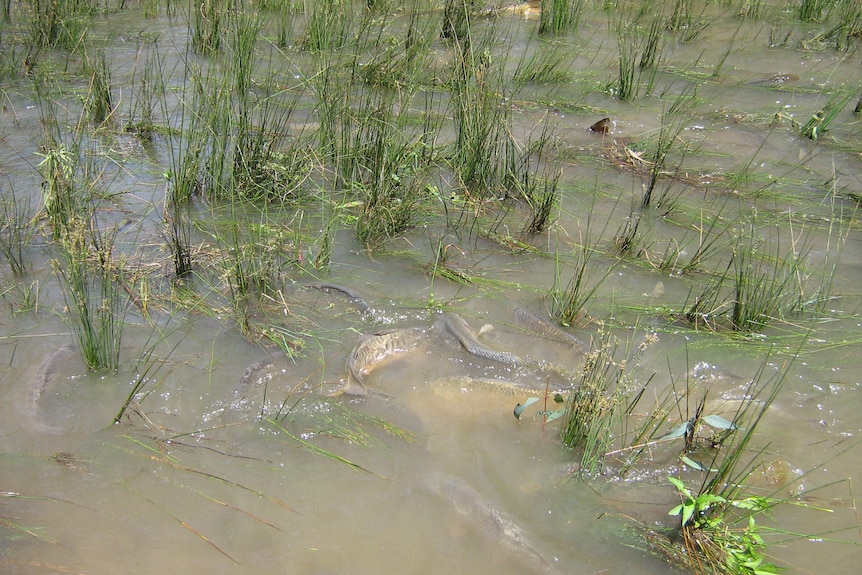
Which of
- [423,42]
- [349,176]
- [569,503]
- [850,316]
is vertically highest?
[423,42]

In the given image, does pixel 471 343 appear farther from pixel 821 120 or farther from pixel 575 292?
pixel 821 120

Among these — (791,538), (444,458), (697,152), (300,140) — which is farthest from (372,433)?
(697,152)

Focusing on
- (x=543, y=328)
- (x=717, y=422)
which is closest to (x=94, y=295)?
(x=543, y=328)

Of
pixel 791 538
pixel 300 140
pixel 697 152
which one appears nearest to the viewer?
pixel 791 538

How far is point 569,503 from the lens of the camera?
273cm

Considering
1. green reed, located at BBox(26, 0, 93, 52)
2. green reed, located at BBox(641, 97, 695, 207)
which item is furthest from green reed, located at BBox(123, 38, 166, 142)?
green reed, located at BBox(641, 97, 695, 207)

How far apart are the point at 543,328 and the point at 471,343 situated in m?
0.37

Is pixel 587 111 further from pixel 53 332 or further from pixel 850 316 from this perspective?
pixel 53 332

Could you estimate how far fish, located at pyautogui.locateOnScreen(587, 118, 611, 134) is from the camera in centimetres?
517

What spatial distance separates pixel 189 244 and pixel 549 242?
1.83 metres

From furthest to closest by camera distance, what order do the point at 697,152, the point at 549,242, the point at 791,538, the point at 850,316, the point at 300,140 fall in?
1. the point at 697,152
2. the point at 300,140
3. the point at 549,242
4. the point at 850,316
5. the point at 791,538

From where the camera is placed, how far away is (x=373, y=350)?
332cm

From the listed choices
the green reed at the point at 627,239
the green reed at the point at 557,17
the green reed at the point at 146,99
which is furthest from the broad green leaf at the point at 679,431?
the green reed at the point at 557,17

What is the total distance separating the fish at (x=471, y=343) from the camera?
3335 millimetres
